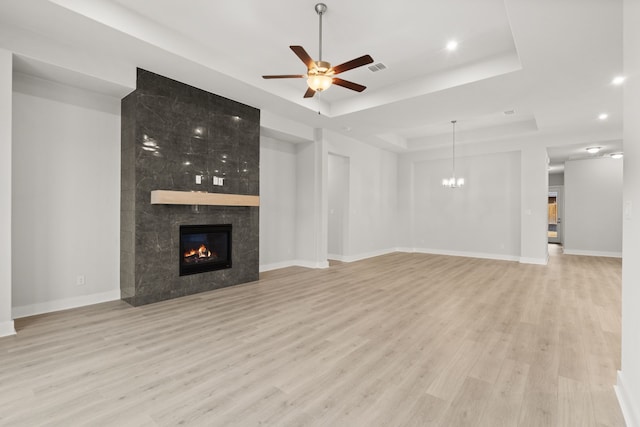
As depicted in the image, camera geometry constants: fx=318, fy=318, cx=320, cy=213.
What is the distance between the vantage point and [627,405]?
190cm

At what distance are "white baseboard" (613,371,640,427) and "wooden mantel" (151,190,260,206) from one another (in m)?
4.59

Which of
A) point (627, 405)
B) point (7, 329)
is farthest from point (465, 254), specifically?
point (7, 329)

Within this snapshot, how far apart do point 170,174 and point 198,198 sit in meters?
0.49

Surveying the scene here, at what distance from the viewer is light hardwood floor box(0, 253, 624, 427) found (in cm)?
194

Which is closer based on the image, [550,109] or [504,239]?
[550,109]

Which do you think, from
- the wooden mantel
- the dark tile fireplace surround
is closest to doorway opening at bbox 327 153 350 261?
the wooden mantel

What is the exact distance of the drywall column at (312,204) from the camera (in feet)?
22.5

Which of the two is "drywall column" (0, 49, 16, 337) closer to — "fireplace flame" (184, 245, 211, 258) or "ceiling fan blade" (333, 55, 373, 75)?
"fireplace flame" (184, 245, 211, 258)

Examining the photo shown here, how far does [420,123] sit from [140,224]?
217 inches

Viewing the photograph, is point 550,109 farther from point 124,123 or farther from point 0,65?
point 0,65

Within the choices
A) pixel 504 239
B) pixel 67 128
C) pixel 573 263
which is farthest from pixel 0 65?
pixel 573 263

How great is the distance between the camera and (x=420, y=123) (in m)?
6.68

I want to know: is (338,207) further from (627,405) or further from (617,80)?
→ (627,405)

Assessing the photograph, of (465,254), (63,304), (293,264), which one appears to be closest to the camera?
(63,304)
